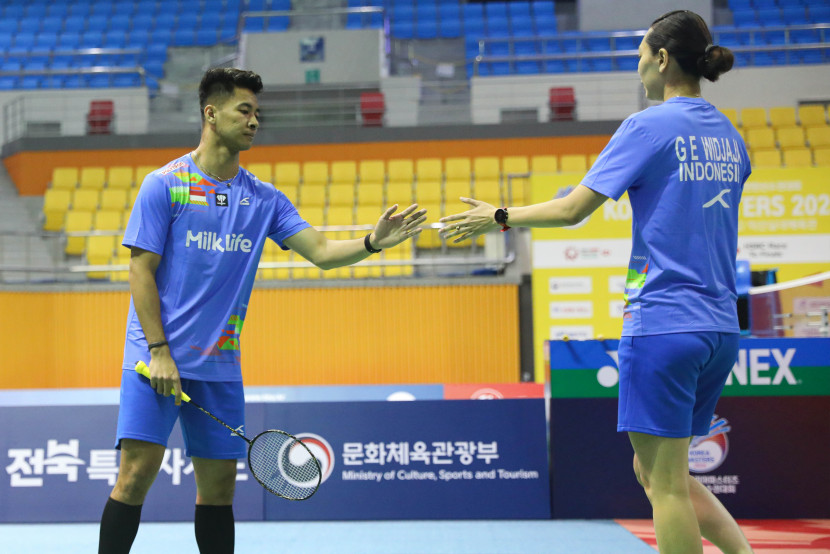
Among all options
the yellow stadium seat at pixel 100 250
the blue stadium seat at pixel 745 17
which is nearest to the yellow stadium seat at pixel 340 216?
the yellow stadium seat at pixel 100 250

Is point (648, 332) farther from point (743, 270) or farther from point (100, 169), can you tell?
point (100, 169)

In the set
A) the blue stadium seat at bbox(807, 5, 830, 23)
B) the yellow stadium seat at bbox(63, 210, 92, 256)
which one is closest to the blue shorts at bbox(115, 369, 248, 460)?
the yellow stadium seat at bbox(63, 210, 92, 256)

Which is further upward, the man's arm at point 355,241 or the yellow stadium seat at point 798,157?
the yellow stadium seat at point 798,157

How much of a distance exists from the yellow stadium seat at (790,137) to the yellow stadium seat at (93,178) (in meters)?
10.5

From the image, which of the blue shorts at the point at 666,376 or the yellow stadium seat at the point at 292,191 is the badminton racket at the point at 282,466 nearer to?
the blue shorts at the point at 666,376

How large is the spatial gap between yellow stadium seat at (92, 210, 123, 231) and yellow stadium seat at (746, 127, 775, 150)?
9250 mm

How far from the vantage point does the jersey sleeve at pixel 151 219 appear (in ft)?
8.27

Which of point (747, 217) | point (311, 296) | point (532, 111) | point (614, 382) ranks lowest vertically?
point (614, 382)

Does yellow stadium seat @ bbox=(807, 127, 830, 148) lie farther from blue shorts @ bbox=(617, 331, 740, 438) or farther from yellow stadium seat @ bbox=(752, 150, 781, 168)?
blue shorts @ bbox=(617, 331, 740, 438)

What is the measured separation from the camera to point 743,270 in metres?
6.90

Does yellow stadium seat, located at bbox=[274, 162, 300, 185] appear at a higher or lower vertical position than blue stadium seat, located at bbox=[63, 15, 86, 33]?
lower

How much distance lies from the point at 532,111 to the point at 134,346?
1231 cm

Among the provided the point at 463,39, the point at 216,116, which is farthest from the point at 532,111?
the point at 216,116

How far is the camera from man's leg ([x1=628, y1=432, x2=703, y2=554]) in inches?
84.9
